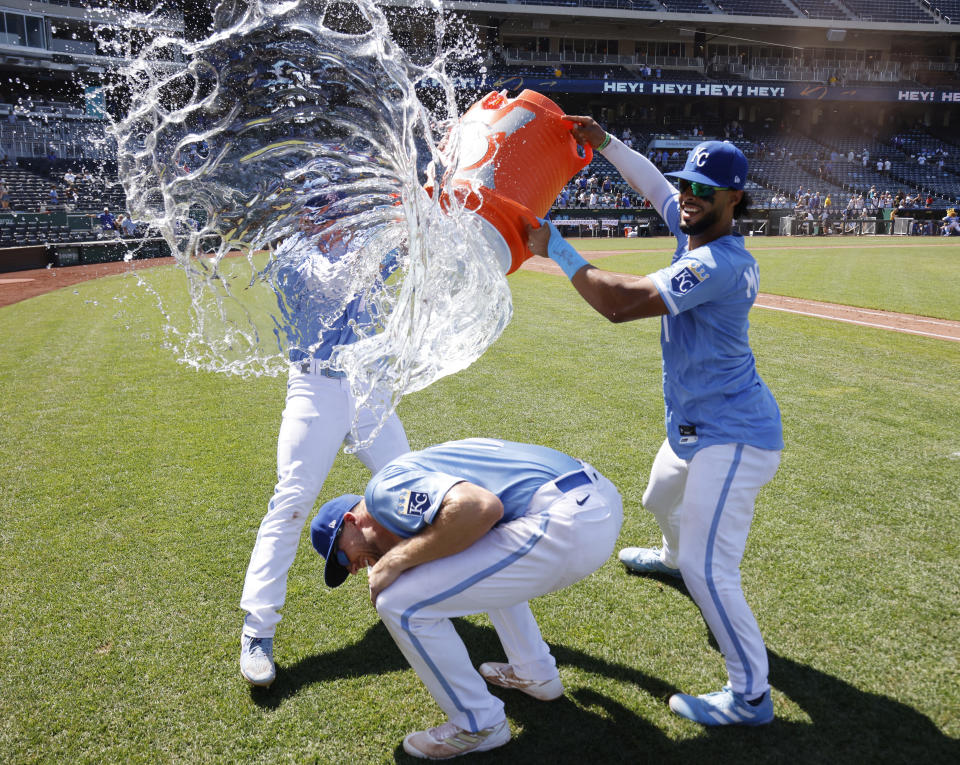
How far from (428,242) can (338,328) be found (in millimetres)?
1186

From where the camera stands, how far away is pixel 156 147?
8.00 feet

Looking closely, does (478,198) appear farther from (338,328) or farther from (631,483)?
(631,483)

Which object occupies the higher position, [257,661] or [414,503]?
[414,503]

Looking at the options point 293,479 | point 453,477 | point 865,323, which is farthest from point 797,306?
point 453,477

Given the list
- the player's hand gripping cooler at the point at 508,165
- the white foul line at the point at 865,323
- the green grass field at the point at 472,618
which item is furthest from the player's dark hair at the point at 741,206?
the white foul line at the point at 865,323

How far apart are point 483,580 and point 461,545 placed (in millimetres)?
168

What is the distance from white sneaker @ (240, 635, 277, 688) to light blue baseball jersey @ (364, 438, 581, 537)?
1.00m

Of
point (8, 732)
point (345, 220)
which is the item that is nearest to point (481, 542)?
point (345, 220)

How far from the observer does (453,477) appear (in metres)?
2.48

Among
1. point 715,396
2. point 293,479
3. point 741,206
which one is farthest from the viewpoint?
point 293,479

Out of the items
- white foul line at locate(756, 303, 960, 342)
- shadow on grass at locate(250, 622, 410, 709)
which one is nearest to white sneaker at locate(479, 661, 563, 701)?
shadow on grass at locate(250, 622, 410, 709)

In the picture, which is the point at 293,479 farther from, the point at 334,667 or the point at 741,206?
the point at 741,206

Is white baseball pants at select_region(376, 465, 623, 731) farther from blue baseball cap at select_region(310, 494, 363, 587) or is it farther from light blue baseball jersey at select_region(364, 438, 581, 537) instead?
blue baseball cap at select_region(310, 494, 363, 587)

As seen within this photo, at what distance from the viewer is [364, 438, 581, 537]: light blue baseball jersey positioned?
2414mm
